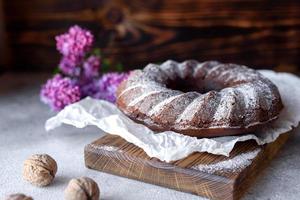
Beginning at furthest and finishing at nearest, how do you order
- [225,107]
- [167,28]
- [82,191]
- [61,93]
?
[167,28], [61,93], [225,107], [82,191]

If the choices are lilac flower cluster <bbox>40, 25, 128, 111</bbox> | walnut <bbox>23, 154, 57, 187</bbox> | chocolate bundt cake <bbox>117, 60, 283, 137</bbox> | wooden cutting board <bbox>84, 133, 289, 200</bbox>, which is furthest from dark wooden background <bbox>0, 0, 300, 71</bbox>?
walnut <bbox>23, 154, 57, 187</bbox>

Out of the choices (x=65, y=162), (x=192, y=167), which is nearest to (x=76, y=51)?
(x=65, y=162)

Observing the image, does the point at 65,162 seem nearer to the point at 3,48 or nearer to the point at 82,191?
the point at 82,191

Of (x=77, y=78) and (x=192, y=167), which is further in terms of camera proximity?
(x=77, y=78)

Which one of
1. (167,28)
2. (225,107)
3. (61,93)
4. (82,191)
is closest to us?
(82,191)

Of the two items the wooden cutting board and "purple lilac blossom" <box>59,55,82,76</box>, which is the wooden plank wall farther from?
the wooden cutting board

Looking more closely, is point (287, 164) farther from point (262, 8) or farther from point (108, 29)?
point (108, 29)

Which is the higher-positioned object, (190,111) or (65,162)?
(190,111)

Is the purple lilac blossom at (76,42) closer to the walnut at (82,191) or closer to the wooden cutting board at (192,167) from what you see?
the wooden cutting board at (192,167)
